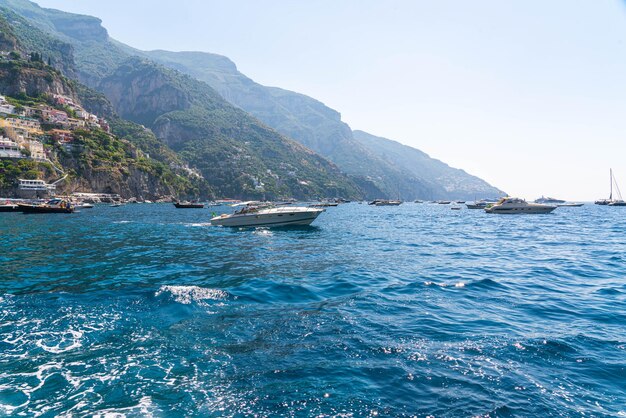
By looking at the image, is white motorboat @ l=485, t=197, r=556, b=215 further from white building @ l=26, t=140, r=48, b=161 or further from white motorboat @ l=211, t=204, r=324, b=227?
white building @ l=26, t=140, r=48, b=161

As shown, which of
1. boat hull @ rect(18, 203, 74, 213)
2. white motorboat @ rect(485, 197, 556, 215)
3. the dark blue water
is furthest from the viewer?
white motorboat @ rect(485, 197, 556, 215)

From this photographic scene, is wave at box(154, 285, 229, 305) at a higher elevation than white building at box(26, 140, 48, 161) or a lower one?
lower

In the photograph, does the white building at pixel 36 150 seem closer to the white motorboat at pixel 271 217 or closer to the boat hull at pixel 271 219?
the white motorboat at pixel 271 217

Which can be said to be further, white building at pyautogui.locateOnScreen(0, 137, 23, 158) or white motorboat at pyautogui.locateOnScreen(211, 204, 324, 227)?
white building at pyautogui.locateOnScreen(0, 137, 23, 158)


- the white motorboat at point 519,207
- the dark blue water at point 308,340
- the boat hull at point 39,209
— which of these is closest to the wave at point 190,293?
the dark blue water at point 308,340

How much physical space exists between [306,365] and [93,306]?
7796 millimetres

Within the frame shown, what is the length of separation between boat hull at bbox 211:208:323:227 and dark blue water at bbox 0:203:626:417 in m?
21.6

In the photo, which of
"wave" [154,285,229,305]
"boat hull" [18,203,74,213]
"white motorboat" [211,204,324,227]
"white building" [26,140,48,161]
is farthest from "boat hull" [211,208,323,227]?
"white building" [26,140,48,161]

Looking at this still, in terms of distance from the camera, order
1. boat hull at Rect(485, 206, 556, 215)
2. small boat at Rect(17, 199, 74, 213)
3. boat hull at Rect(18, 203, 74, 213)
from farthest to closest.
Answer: boat hull at Rect(485, 206, 556, 215) → small boat at Rect(17, 199, 74, 213) → boat hull at Rect(18, 203, 74, 213)

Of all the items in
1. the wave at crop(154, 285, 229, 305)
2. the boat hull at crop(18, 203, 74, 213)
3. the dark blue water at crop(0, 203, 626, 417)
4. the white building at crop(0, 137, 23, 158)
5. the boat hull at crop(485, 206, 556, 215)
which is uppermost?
the white building at crop(0, 137, 23, 158)

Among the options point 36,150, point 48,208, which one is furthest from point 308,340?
point 36,150

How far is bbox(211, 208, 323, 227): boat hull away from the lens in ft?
124

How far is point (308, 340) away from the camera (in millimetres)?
7449

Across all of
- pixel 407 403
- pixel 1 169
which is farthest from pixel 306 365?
pixel 1 169
